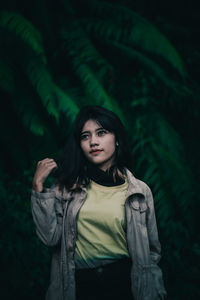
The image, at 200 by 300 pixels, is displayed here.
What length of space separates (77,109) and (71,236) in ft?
4.86

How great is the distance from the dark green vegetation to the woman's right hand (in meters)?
1.10

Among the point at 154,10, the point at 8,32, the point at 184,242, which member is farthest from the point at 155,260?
the point at 154,10

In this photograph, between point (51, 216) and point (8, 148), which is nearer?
point (51, 216)

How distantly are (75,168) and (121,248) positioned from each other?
0.53 metres

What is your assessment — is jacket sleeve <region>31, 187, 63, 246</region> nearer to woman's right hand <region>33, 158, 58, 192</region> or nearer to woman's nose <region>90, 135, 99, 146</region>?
woman's right hand <region>33, 158, 58, 192</region>

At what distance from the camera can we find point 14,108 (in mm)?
3213

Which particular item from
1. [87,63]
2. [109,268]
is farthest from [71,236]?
[87,63]

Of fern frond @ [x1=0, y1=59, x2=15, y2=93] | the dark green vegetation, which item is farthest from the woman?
fern frond @ [x1=0, y1=59, x2=15, y2=93]

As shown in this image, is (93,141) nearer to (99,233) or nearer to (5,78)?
(99,233)

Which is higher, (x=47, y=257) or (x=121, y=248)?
(x=121, y=248)

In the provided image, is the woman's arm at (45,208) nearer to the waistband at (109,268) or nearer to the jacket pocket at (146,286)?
the waistband at (109,268)

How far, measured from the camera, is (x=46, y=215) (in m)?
1.67

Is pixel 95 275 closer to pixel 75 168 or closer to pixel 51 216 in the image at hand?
pixel 51 216

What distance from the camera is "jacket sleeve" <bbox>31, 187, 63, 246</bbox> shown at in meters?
1.66
